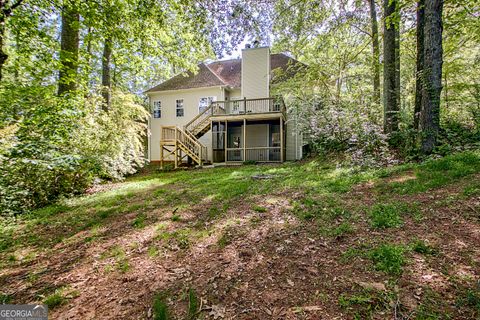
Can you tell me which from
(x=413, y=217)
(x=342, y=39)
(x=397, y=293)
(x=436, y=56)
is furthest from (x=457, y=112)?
(x=397, y=293)

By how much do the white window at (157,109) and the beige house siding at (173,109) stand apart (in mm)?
225

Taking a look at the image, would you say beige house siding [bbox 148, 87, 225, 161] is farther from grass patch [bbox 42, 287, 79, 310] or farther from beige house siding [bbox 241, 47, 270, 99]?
grass patch [bbox 42, 287, 79, 310]

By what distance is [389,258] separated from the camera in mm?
2496

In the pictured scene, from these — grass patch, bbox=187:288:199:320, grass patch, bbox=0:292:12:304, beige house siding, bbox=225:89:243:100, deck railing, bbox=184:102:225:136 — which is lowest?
grass patch, bbox=0:292:12:304

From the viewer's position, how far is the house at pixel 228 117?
13852mm

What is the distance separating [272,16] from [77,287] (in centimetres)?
1077

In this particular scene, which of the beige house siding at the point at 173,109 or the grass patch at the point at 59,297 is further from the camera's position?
the beige house siding at the point at 173,109

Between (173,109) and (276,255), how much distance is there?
16.3 metres

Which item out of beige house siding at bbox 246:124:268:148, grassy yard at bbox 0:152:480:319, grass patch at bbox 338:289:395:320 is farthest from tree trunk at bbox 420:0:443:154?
beige house siding at bbox 246:124:268:148

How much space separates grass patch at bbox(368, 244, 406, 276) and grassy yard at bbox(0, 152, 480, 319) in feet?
0.04

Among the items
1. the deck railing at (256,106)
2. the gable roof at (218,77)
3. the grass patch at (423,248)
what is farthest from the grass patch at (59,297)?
the gable roof at (218,77)

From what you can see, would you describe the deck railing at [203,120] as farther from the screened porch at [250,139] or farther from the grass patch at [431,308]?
the grass patch at [431,308]

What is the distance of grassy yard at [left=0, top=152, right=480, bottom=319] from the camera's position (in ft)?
6.95

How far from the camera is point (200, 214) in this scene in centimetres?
464
